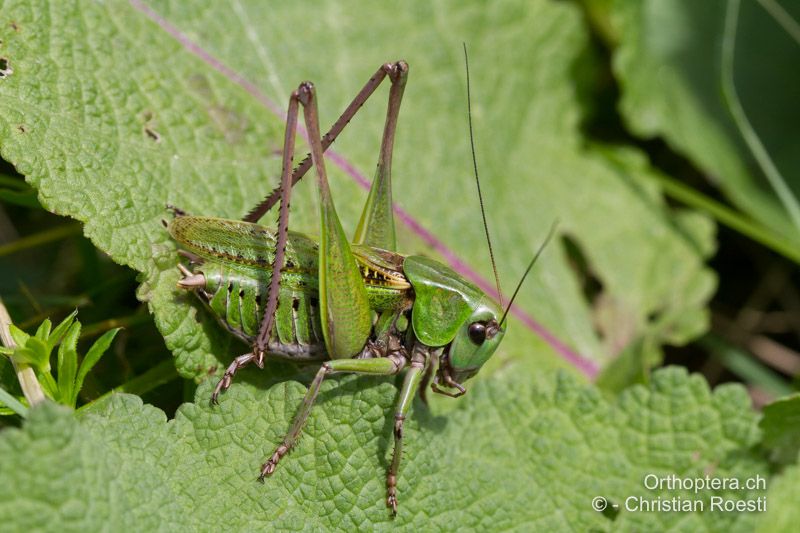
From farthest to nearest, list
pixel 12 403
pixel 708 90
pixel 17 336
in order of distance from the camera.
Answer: pixel 708 90 → pixel 17 336 → pixel 12 403

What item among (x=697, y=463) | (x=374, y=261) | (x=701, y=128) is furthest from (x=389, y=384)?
(x=701, y=128)

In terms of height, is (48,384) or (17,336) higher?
(17,336)

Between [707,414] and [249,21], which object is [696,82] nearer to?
[707,414]

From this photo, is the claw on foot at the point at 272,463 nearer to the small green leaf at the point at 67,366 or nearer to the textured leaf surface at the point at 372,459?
the textured leaf surface at the point at 372,459

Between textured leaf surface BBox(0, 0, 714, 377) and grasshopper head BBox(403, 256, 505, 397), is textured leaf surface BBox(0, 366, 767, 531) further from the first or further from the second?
textured leaf surface BBox(0, 0, 714, 377)

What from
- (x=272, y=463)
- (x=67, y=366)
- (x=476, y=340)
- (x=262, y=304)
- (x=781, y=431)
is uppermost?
(x=262, y=304)

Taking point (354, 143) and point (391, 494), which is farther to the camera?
point (354, 143)

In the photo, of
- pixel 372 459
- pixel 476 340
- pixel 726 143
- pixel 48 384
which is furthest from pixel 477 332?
pixel 726 143

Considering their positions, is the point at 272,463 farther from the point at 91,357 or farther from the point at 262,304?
the point at 91,357
